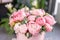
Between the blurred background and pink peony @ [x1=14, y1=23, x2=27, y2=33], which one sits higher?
pink peony @ [x1=14, y1=23, x2=27, y2=33]

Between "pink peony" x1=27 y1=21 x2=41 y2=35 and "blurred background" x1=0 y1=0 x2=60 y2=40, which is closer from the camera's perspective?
"pink peony" x1=27 y1=21 x2=41 y2=35

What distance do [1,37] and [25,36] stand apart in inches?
37.3

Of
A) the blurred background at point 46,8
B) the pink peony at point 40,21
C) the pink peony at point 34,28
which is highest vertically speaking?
the pink peony at point 40,21

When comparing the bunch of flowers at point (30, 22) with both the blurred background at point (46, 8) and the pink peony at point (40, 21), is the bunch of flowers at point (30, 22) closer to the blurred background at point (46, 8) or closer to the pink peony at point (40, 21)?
the pink peony at point (40, 21)

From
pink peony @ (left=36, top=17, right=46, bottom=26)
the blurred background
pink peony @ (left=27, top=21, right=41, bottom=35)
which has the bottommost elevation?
the blurred background

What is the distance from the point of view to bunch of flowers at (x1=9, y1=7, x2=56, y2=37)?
2.60ft

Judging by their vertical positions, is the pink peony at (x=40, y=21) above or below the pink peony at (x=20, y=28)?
above

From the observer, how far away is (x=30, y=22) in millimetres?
804

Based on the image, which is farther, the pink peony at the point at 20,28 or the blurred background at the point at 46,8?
the blurred background at the point at 46,8

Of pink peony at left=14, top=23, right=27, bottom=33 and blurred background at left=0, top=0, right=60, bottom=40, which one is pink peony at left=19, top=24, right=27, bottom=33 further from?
blurred background at left=0, top=0, right=60, bottom=40

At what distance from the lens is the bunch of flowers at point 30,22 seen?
2.60 ft

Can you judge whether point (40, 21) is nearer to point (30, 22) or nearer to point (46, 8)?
point (30, 22)

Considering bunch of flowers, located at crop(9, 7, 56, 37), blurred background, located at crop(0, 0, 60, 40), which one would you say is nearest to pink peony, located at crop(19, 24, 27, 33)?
bunch of flowers, located at crop(9, 7, 56, 37)

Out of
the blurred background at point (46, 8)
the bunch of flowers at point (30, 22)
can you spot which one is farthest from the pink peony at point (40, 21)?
the blurred background at point (46, 8)
